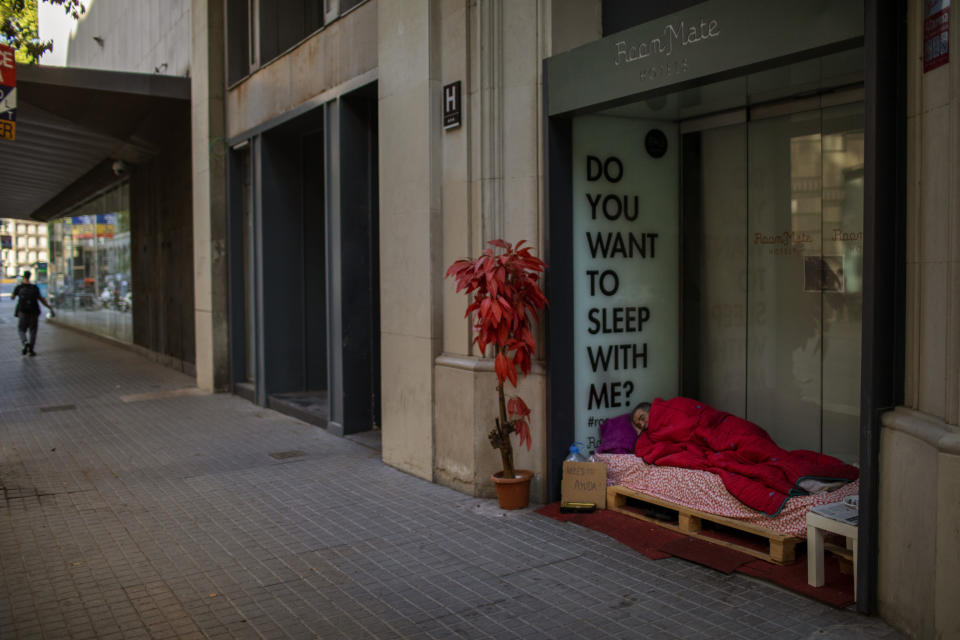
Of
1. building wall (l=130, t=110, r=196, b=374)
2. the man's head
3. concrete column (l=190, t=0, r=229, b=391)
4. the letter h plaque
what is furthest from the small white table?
building wall (l=130, t=110, r=196, b=374)

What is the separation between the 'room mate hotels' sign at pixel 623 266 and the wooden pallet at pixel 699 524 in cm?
69

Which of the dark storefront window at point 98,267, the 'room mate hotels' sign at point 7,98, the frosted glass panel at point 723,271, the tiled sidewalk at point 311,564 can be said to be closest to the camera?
the tiled sidewalk at point 311,564

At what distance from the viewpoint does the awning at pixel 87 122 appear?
1341 centimetres

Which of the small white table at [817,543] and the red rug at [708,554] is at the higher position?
the small white table at [817,543]

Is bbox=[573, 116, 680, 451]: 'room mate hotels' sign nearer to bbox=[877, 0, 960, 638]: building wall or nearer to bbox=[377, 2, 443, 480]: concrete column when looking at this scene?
bbox=[377, 2, 443, 480]: concrete column

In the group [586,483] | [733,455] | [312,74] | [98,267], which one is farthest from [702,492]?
[98,267]

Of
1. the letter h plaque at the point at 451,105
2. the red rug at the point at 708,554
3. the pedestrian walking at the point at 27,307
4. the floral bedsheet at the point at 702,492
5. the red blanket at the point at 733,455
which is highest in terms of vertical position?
the letter h plaque at the point at 451,105

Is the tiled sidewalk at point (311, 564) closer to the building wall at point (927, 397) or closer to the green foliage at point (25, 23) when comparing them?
the building wall at point (927, 397)

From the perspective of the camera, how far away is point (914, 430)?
4.20 metres

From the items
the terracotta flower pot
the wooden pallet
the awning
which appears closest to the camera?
the wooden pallet

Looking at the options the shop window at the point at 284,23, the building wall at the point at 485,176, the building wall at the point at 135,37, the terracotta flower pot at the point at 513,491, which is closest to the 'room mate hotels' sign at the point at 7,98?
the building wall at the point at 485,176

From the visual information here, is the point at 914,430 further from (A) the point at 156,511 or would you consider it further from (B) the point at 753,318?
(A) the point at 156,511

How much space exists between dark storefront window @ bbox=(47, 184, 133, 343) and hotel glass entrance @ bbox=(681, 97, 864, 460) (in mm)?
18090

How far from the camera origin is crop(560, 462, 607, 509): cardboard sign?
653cm
